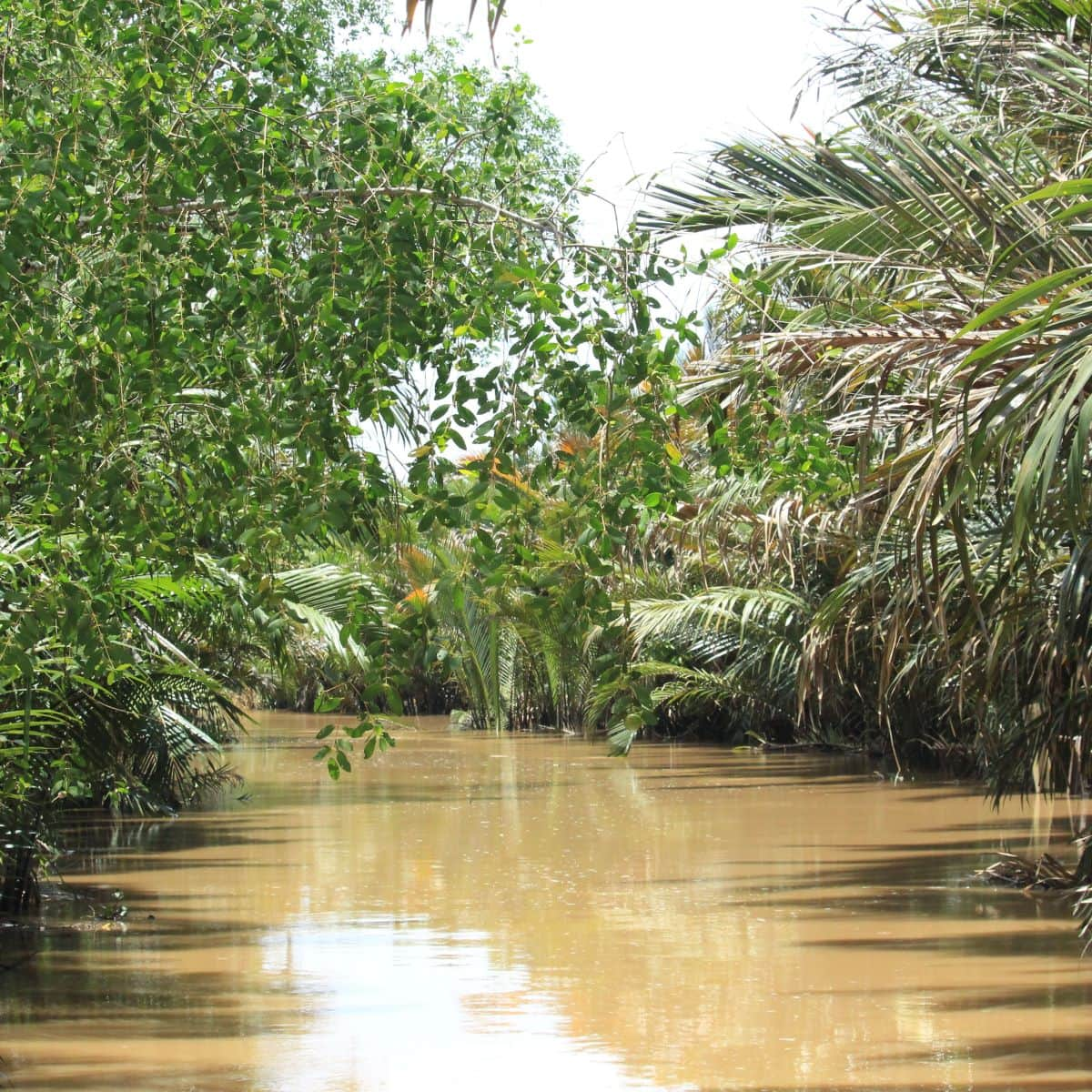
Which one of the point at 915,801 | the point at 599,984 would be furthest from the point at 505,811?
the point at 599,984

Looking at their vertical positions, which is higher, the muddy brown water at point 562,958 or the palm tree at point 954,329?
the palm tree at point 954,329

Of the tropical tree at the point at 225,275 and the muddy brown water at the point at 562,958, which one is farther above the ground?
the tropical tree at the point at 225,275

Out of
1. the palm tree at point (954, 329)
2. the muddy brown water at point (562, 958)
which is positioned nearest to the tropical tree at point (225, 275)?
the palm tree at point (954, 329)

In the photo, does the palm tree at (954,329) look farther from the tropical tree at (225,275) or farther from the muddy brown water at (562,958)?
the muddy brown water at (562,958)

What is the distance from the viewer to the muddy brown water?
5.62 m

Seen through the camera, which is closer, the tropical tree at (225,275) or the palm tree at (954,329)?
the tropical tree at (225,275)

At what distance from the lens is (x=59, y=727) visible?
7125mm

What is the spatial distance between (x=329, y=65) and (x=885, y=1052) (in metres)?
14.1

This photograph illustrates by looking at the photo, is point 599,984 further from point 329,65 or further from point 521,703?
point 521,703

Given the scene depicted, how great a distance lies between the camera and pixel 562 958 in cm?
737

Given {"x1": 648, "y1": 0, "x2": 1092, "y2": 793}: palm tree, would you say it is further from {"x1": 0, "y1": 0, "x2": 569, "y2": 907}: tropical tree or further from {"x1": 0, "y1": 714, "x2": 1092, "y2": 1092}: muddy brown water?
{"x1": 0, "y1": 714, "x2": 1092, "y2": 1092}: muddy brown water

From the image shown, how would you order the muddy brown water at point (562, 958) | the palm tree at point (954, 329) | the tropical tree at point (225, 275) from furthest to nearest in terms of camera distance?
the muddy brown water at point (562, 958), the palm tree at point (954, 329), the tropical tree at point (225, 275)

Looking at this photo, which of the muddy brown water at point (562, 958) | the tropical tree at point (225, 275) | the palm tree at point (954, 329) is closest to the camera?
the tropical tree at point (225, 275)

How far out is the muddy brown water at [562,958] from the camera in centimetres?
562
